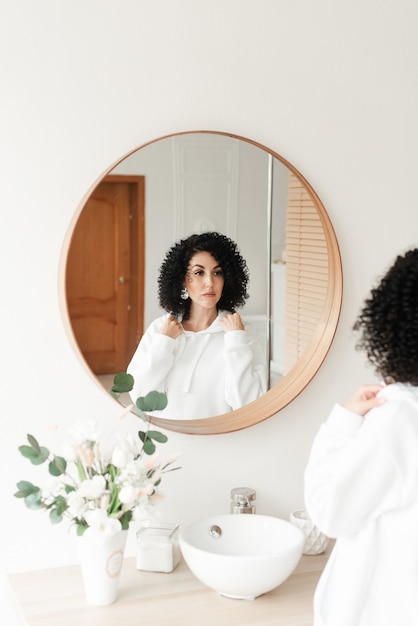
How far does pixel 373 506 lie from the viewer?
1.32 m

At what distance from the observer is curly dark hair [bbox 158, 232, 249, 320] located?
187 centimetres

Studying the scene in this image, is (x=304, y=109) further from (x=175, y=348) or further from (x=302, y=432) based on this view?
(x=302, y=432)

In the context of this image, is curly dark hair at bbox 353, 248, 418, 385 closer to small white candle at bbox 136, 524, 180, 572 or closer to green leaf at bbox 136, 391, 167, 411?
green leaf at bbox 136, 391, 167, 411

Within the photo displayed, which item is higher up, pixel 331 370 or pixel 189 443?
pixel 331 370

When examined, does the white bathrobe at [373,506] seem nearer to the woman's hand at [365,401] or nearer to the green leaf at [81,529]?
the woman's hand at [365,401]

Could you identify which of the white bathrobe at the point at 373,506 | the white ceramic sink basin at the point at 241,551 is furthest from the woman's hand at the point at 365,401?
the white ceramic sink basin at the point at 241,551

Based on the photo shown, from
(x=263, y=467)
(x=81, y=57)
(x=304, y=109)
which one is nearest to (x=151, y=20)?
(x=81, y=57)

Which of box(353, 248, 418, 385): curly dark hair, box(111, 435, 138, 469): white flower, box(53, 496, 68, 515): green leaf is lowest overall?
box(53, 496, 68, 515): green leaf

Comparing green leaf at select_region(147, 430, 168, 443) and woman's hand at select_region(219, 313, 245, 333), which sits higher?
woman's hand at select_region(219, 313, 245, 333)

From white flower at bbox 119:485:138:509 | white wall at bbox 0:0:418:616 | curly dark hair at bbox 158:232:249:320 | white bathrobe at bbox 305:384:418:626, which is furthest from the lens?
curly dark hair at bbox 158:232:249:320

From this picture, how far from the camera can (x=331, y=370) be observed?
204cm

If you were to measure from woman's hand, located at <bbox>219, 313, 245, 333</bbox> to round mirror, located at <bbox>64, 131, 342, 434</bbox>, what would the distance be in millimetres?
20

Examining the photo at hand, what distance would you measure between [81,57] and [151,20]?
177mm

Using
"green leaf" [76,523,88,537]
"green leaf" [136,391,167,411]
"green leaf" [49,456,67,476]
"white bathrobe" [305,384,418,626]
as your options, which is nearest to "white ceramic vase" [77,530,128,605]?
"green leaf" [76,523,88,537]
